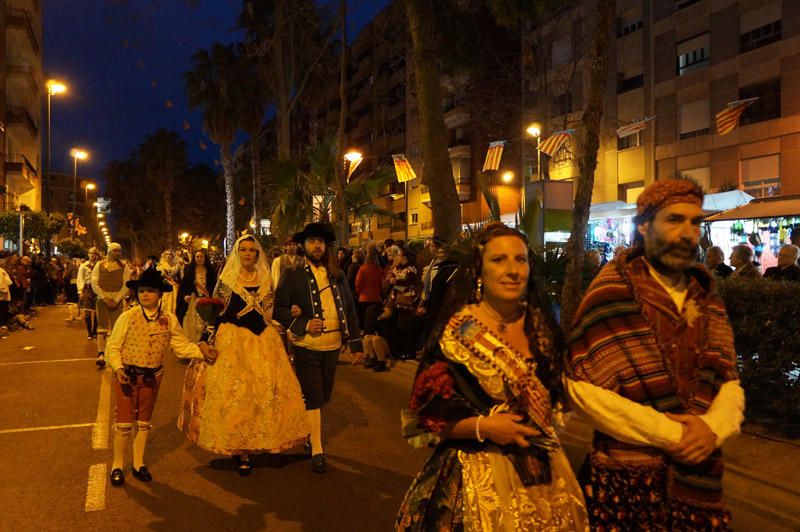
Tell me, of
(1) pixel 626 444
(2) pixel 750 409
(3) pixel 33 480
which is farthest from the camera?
(2) pixel 750 409

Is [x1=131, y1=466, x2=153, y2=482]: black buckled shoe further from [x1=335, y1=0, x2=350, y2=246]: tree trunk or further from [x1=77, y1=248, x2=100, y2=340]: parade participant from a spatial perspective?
[x1=335, y1=0, x2=350, y2=246]: tree trunk

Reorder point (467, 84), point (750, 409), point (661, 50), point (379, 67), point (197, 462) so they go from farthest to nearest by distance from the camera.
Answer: point (379, 67) → point (467, 84) → point (661, 50) → point (750, 409) → point (197, 462)

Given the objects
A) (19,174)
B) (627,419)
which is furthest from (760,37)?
(19,174)

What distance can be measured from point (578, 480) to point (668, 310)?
762 mm

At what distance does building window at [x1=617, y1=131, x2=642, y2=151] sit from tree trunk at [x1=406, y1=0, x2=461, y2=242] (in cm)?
1894

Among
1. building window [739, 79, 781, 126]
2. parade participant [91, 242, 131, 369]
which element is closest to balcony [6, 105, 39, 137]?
parade participant [91, 242, 131, 369]

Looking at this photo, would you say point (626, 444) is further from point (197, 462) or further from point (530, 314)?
point (197, 462)

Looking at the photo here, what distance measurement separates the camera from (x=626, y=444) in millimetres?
2447

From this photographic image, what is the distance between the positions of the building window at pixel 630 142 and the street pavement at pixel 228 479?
77.9ft

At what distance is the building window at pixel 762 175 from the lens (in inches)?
939

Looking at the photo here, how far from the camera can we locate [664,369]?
2.39m

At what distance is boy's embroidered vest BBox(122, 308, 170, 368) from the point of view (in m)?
5.64

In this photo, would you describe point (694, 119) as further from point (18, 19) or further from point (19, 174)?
point (18, 19)

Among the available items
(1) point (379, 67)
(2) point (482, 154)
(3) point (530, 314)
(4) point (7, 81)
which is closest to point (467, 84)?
(2) point (482, 154)
